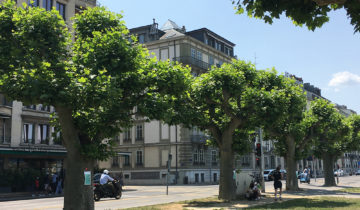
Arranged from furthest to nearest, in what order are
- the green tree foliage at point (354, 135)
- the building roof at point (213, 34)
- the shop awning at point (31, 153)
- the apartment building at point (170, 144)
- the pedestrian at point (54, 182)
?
the building roof at point (213, 34), the apartment building at point (170, 144), the green tree foliage at point (354, 135), the pedestrian at point (54, 182), the shop awning at point (31, 153)

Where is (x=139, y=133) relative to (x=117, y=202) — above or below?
above

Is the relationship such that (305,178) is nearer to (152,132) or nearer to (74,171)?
(152,132)

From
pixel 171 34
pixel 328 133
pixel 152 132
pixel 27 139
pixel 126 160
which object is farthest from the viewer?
pixel 171 34

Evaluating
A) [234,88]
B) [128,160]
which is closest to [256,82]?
[234,88]

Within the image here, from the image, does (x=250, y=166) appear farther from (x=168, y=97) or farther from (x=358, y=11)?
(x=358, y=11)

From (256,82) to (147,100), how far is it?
8.67 metres

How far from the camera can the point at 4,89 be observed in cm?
1208

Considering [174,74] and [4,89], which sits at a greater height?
[174,74]

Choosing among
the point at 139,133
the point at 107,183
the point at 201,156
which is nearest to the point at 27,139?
the point at 107,183

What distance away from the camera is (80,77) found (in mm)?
12617

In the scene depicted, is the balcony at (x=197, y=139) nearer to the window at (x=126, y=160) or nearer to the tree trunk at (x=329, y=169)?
the window at (x=126, y=160)

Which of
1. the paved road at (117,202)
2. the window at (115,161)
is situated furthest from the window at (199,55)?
the paved road at (117,202)

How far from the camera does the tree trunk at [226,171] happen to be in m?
19.3

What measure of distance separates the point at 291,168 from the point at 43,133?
21.4 meters
